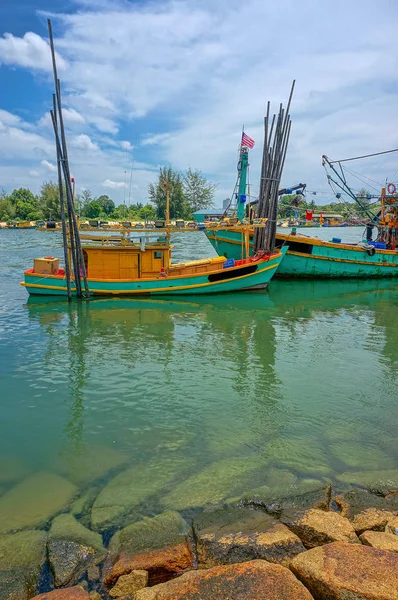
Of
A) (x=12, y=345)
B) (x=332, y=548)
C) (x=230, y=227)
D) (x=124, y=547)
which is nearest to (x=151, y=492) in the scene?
(x=124, y=547)

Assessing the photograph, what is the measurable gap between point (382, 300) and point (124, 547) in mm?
18214

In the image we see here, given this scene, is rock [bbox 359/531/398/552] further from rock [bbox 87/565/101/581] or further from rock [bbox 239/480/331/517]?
rock [bbox 87/565/101/581]

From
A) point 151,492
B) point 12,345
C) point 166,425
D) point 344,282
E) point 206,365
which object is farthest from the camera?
point 344,282

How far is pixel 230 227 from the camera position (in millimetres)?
18734

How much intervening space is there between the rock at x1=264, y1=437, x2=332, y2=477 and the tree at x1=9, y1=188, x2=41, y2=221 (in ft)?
296

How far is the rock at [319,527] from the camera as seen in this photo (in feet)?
14.6

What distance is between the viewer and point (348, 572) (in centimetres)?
362

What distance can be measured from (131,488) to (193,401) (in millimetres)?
2910

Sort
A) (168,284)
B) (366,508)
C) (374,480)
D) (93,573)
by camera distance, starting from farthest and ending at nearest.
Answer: (168,284), (374,480), (366,508), (93,573)

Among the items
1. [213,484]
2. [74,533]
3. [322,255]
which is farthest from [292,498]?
[322,255]

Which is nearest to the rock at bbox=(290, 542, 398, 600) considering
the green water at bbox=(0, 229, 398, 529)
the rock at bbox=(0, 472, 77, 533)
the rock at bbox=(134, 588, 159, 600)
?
the rock at bbox=(134, 588, 159, 600)

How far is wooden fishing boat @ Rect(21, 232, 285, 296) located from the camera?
18125mm

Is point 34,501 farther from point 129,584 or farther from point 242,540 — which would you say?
point 242,540

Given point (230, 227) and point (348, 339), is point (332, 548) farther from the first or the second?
point (230, 227)
